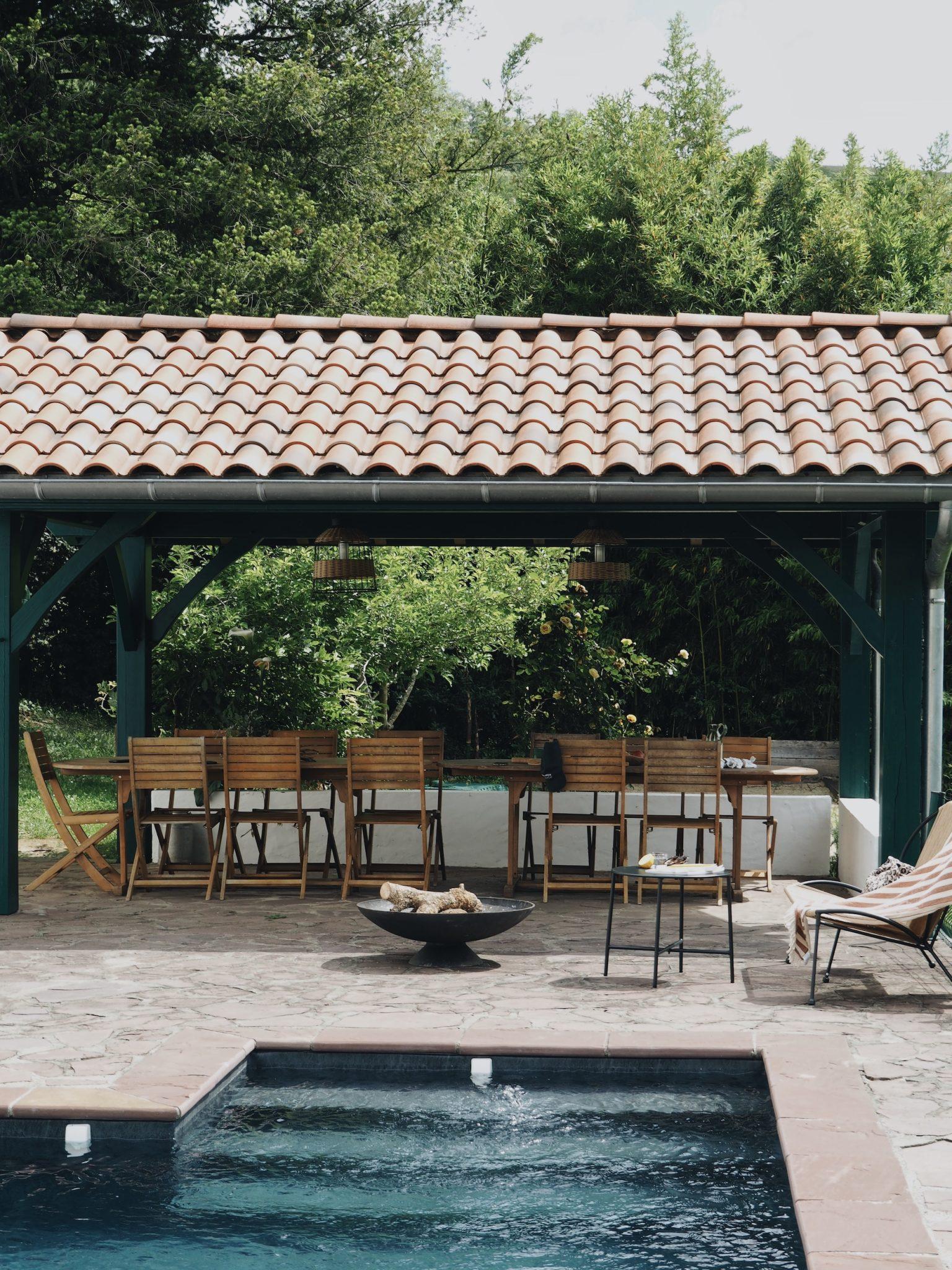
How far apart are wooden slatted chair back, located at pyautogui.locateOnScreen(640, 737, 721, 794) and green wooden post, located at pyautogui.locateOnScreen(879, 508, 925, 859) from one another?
117 centimetres

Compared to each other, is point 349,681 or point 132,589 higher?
point 132,589

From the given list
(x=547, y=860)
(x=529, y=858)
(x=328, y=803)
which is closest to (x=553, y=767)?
(x=547, y=860)

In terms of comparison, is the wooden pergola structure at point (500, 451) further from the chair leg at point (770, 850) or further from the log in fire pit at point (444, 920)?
the log in fire pit at point (444, 920)

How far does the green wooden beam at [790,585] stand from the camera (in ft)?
30.9

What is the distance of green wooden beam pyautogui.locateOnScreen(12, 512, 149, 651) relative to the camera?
25.3 ft

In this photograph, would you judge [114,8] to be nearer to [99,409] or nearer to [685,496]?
[99,409]

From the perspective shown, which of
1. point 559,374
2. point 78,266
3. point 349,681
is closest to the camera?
point 559,374

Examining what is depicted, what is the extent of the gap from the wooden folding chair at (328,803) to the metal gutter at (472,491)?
2111mm

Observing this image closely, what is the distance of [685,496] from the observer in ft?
23.2

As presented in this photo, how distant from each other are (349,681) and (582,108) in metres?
16.2

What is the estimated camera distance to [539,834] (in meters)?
10.1

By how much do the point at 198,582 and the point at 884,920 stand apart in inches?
225

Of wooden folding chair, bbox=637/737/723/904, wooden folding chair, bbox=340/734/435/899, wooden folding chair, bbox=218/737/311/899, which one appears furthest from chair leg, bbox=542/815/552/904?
wooden folding chair, bbox=218/737/311/899

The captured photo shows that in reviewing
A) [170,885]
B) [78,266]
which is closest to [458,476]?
[170,885]
